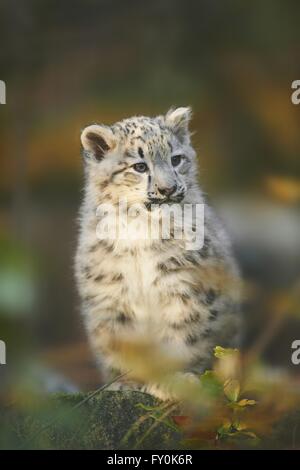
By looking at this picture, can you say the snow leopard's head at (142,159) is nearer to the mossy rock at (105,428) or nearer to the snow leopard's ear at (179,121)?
the snow leopard's ear at (179,121)

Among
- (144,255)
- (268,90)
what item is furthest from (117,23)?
(144,255)

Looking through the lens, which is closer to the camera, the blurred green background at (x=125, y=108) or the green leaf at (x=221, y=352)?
the green leaf at (x=221, y=352)

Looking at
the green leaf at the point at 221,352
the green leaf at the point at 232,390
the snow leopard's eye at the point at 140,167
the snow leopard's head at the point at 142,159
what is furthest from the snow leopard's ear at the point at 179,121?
the green leaf at the point at 232,390

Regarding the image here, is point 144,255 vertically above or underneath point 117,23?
underneath

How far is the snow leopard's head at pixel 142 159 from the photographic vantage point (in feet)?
14.6

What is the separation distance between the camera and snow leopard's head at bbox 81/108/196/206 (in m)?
4.45

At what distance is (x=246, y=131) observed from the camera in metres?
4.70

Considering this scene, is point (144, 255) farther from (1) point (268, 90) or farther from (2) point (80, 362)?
(1) point (268, 90)

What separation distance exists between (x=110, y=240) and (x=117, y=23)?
3.59ft

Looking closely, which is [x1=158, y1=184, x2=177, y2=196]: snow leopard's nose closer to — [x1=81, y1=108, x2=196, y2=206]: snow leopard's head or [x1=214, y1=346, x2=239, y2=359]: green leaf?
[x1=81, y1=108, x2=196, y2=206]: snow leopard's head

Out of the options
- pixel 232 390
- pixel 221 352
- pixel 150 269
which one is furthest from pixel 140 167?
pixel 232 390

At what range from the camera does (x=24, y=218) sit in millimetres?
4676

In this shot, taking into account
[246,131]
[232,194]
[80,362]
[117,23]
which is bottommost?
[80,362]

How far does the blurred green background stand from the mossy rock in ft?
0.66
